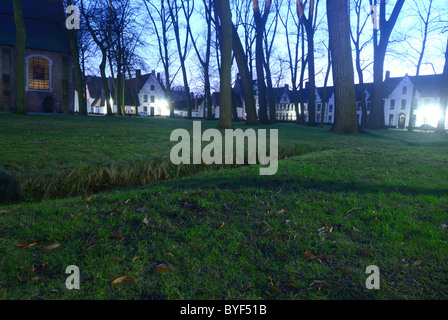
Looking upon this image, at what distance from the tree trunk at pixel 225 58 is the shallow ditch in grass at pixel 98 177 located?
6.62 meters

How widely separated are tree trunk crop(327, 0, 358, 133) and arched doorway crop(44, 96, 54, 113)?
29.6 meters

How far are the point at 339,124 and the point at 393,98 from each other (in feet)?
161

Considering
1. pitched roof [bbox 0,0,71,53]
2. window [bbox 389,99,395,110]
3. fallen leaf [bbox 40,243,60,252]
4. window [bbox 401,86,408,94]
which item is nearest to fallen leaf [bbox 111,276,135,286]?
fallen leaf [bbox 40,243,60,252]

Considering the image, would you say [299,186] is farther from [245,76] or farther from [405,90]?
[405,90]

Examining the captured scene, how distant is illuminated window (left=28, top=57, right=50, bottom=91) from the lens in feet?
98.6

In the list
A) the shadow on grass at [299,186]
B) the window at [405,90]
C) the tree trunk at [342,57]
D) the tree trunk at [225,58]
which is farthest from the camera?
the window at [405,90]

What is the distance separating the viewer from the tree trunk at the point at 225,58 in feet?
39.3

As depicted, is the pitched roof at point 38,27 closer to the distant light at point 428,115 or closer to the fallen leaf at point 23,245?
the fallen leaf at point 23,245

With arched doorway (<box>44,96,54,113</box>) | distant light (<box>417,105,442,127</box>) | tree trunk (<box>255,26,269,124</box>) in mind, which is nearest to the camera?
tree trunk (<box>255,26,269,124</box>)

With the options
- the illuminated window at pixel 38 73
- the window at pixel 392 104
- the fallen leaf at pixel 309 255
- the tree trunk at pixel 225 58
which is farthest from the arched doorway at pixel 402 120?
the fallen leaf at pixel 309 255

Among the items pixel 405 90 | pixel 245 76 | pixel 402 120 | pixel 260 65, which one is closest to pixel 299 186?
pixel 245 76

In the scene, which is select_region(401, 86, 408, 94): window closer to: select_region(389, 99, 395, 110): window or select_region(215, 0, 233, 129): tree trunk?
select_region(389, 99, 395, 110): window
